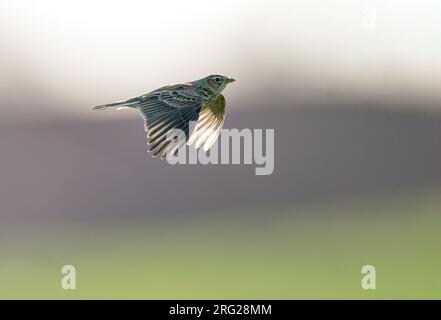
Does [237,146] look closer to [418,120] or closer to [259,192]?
[259,192]

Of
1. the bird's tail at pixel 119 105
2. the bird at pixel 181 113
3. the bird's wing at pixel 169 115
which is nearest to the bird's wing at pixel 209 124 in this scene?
the bird at pixel 181 113

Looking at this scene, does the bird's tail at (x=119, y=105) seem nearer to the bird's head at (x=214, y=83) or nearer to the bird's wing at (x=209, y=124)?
the bird's wing at (x=209, y=124)

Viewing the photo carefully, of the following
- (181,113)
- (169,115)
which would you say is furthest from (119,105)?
(181,113)

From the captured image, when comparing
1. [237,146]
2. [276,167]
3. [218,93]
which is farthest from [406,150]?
[218,93]

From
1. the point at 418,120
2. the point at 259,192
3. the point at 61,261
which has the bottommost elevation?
the point at 61,261

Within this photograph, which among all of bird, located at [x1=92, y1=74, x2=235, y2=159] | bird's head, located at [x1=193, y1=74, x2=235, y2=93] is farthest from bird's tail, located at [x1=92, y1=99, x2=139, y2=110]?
bird's head, located at [x1=193, y1=74, x2=235, y2=93]

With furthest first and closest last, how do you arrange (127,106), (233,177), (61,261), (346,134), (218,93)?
(346,134), (233,177), (61,261), (218,93), (127,106)

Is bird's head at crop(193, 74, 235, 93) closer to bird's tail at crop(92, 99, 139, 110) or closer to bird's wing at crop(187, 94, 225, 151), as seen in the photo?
bird's wing at crop(187, 94, 225, 151)
